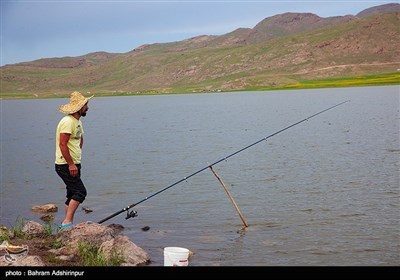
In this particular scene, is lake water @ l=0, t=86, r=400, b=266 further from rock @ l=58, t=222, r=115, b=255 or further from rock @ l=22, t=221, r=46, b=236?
rock @ l=22, t=221, r=46, b=236

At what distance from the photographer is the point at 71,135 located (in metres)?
10.0

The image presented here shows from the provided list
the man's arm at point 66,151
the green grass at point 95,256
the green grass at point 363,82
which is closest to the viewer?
the green grass at point 95,256

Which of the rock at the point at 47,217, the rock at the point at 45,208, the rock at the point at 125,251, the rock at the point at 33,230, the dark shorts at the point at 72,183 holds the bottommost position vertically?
the rock at the point at 47,217

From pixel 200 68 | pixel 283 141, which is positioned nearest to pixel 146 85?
pixel 200 68

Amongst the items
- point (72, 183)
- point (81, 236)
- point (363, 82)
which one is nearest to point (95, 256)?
point (81, 236)

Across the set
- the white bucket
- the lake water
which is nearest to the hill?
the lake water

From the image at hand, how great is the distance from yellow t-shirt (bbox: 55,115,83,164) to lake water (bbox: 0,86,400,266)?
2309mm

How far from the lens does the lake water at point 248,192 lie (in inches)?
419

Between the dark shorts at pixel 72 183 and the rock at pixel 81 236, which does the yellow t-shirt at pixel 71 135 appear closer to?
the dark shorts at pixel 72 183

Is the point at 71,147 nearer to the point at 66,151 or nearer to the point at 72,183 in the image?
the point at 66,151

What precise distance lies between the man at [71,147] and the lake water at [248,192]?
1706 millimetres

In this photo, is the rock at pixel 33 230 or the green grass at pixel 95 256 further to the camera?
the rock at pixel 33 230

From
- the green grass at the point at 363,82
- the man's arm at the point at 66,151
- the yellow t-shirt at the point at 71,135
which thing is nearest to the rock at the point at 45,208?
the yellow t-shirt at the point at 71,135
